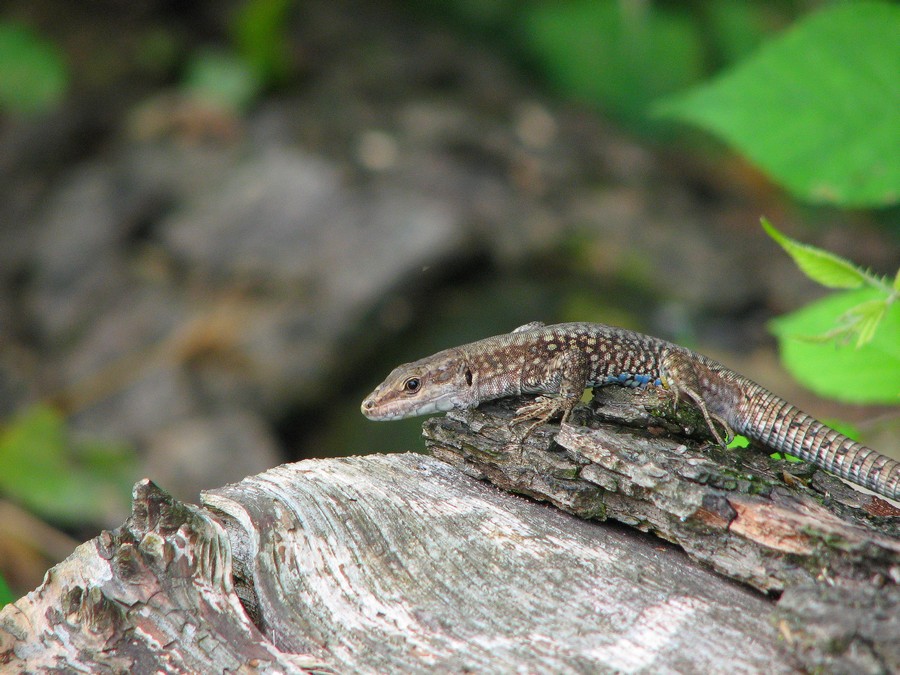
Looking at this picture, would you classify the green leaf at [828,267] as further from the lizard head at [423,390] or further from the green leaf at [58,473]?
the green leaf at [58,473]

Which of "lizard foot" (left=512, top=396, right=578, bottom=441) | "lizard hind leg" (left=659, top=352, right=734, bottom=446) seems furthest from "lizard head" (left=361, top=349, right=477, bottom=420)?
"lizard hind leg" (left=659, top=352, right=734, bottom=446)

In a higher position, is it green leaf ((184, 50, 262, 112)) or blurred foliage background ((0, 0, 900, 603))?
green leaf ((184, 50, 262, 112))

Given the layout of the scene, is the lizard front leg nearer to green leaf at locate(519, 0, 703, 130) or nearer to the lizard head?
the lizard head

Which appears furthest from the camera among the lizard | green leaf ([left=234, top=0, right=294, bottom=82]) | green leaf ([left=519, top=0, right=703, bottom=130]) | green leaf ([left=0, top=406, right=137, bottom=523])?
green leaf ([left=519, top=0, right=703, bottom=130])

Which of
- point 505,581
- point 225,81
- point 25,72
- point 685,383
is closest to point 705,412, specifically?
point 685,383

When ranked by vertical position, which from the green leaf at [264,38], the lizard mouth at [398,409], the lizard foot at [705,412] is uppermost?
the green leaf at [264,38]

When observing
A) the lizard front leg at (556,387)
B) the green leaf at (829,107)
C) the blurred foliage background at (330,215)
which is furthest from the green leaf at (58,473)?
the green leaf at (829,107)

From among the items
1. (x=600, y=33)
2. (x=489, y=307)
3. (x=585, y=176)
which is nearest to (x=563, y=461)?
(x=489, y=307)
